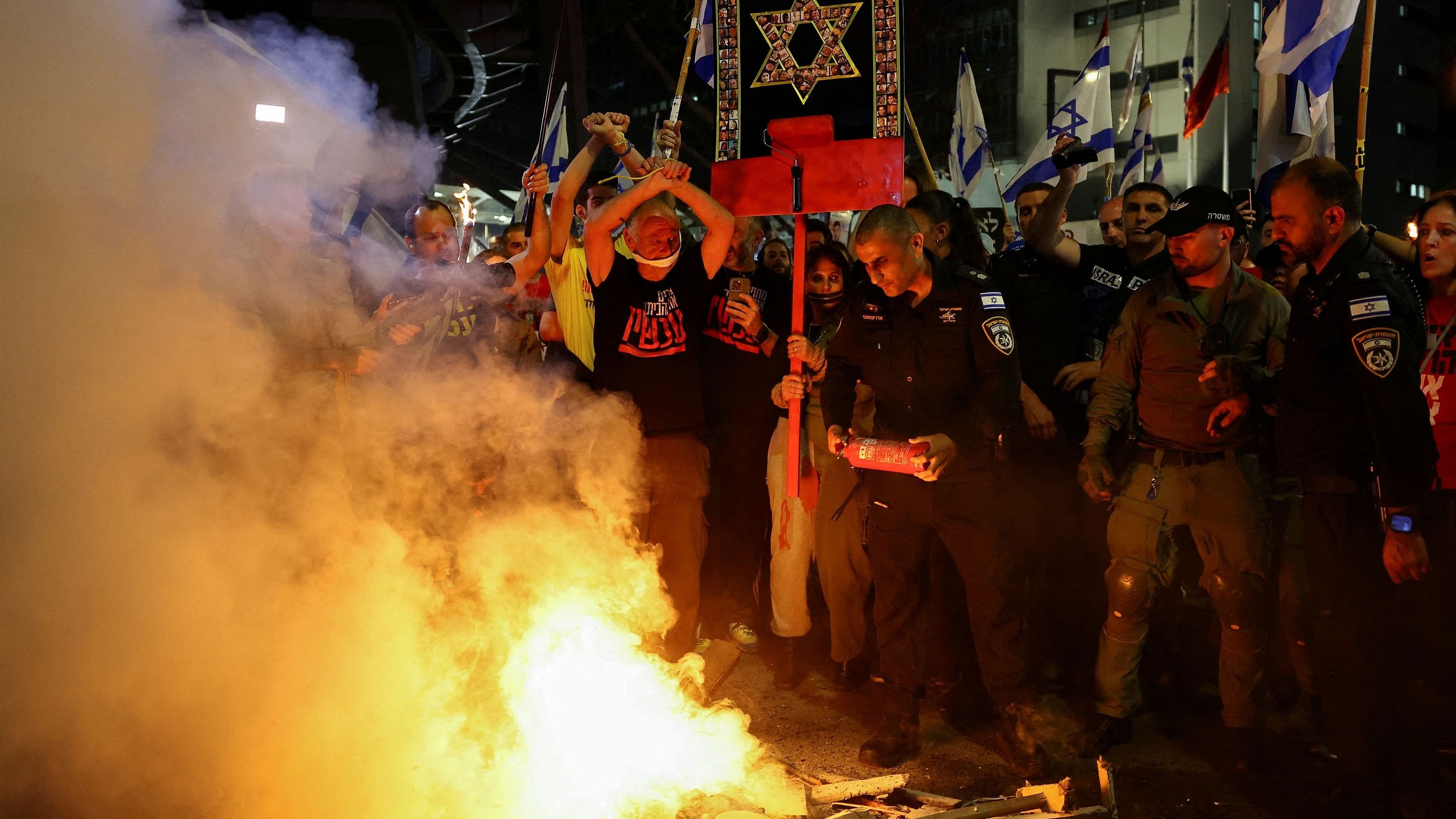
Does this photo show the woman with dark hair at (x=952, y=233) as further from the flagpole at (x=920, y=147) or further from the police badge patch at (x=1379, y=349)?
the police badge patch at (x=1379, y=349)

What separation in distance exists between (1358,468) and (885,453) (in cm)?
175

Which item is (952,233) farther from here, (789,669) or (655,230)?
(789,669)

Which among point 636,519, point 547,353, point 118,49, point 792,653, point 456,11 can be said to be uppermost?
point 456,11

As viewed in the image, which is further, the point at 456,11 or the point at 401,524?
the point at 456,11

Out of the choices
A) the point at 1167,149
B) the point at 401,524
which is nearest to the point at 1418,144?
the point at 1167,149

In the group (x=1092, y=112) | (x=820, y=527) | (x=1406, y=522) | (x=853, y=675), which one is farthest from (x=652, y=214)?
(x=1092, y=112)

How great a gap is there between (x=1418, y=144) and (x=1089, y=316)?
49959mm

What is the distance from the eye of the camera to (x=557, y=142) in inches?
332

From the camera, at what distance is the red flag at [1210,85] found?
9.46 m

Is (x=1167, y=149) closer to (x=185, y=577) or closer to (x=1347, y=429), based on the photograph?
(x=1347, y=429)

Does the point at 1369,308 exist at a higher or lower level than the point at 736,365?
higher

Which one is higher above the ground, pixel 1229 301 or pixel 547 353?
pixel 1229 301

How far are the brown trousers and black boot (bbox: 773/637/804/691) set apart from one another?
0.61 m

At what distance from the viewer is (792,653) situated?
5328 mm
